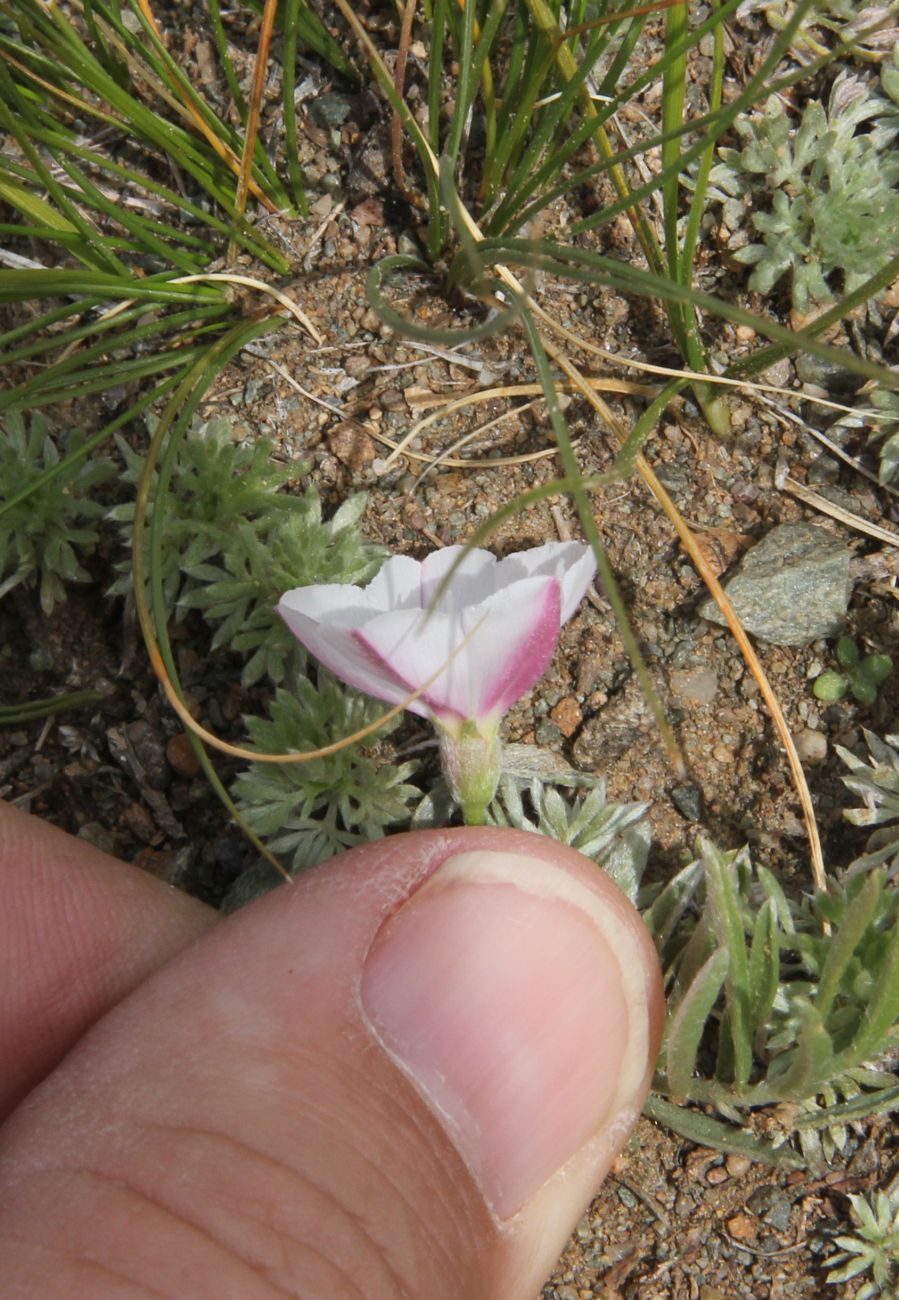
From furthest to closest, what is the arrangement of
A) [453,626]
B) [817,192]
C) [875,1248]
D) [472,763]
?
[817,192]
[875,1248]
[472,763]
[453,626]

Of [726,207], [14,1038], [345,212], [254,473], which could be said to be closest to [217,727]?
[254,473]

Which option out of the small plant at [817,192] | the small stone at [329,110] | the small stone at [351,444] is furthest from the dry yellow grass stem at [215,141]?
the small plant at [817,192]

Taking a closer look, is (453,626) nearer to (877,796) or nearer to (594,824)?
(594,824)

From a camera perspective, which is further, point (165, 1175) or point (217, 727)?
point (217, 727)

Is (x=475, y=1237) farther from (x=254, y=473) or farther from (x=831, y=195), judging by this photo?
(x=831, y=195)

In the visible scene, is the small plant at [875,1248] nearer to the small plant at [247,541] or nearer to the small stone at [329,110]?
the small plant at [247,541]

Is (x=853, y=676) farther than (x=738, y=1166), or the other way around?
(x=853, y=676)

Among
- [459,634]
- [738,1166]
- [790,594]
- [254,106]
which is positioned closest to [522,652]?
[459,634]
